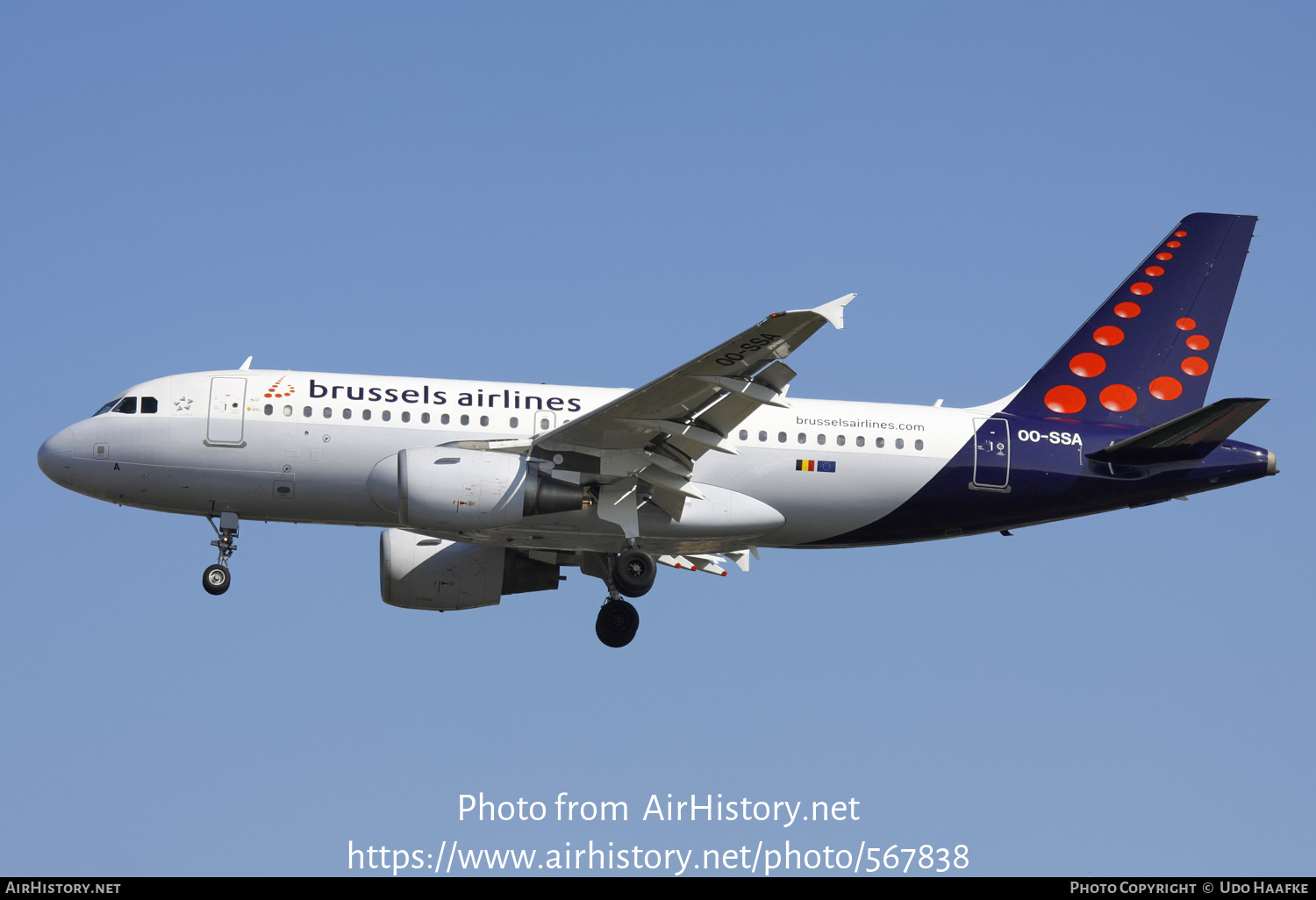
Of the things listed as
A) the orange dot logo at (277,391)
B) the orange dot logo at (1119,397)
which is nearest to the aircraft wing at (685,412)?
the orange dot logo at (277,391)

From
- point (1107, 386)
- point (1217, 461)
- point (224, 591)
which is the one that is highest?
point (1107, 386)

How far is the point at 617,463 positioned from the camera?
88.9ft

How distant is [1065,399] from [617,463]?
9832 millimetres

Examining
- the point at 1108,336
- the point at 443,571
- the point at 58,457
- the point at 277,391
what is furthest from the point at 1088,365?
the point at 58,457

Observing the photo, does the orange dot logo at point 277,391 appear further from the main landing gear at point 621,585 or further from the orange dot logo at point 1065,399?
the orange dot logo at point 1065,399

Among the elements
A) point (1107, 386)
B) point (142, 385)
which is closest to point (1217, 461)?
point (1107, 386)

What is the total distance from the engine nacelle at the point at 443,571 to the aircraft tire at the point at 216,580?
3.64 m

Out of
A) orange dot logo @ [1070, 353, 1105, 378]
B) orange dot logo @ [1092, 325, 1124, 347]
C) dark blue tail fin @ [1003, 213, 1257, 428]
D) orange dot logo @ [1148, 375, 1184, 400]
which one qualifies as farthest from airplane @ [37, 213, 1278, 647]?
orange dot logo @ [1092, 325, 1124, 347]

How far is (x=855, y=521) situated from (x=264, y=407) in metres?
11.2

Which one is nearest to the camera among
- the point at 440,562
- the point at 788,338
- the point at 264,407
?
the point at 788,338

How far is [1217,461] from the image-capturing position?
28938 millimetres

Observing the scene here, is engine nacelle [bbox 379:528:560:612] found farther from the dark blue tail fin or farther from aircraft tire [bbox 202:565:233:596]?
the dark blue tail fin

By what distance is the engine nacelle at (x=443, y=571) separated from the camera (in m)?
31.0

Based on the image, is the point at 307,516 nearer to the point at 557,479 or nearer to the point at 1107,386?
the point at 557,479
